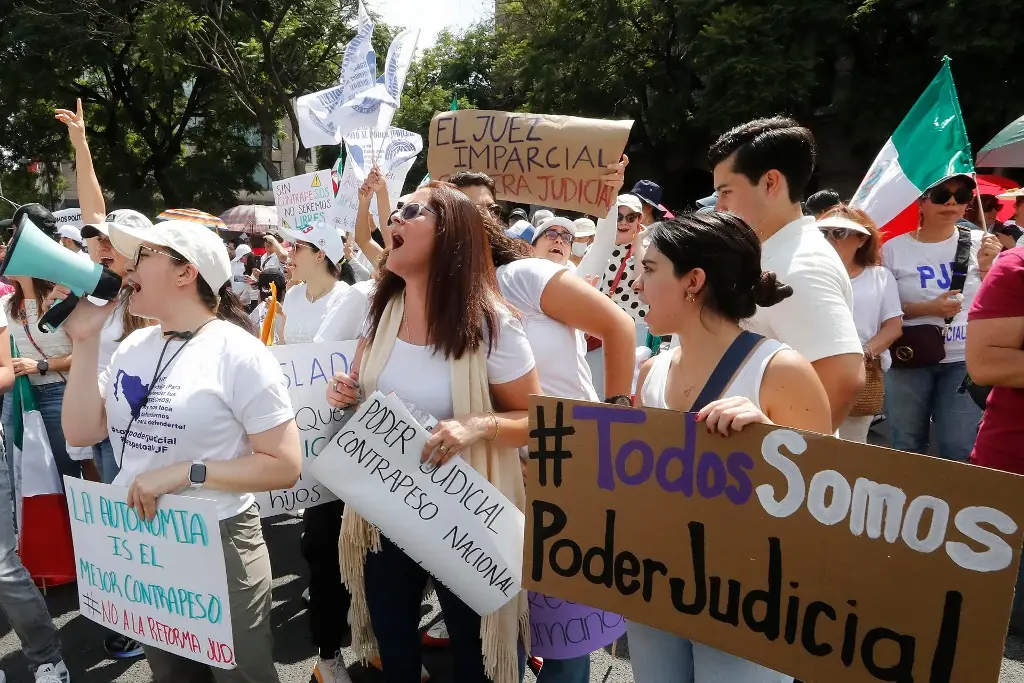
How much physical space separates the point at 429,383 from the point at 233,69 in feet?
59.6

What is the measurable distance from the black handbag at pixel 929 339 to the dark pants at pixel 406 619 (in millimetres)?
3164

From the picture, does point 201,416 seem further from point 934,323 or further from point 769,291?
point 934,323

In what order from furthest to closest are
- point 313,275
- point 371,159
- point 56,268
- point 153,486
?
point 313,275 < point 371,159 < point 56,268 < point 153,486

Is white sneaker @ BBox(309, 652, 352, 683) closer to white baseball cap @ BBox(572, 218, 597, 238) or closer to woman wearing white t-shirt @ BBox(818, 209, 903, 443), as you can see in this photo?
woman wearing white t-shirt @ BBox(818, 209, 903, 443)

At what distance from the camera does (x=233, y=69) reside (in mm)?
18297

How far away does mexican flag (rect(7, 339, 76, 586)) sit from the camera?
3.98 meters

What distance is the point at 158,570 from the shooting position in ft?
7.36

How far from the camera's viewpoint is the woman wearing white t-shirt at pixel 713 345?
1826 millimetres

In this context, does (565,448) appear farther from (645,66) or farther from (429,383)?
(645,66)

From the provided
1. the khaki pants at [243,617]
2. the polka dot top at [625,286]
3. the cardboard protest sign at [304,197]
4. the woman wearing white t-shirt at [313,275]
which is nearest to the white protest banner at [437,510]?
the khaki pants at [243,617]

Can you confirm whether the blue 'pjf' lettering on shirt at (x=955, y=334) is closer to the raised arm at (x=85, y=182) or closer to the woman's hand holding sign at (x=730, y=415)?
the woman's hand holding sign at (x=730, y=415)

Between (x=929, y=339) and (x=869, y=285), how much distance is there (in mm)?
483

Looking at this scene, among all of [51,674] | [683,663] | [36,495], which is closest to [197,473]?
[683,663]

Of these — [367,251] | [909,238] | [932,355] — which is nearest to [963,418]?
[932,355]
